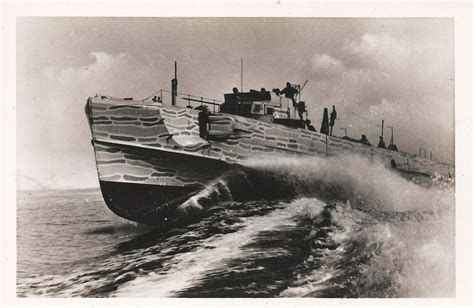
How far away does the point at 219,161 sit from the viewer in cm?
652

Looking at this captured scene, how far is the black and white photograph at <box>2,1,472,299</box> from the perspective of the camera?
6.17 metres

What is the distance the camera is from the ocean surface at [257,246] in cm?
607

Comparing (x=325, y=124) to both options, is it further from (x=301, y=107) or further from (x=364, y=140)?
(x=364, y=140)

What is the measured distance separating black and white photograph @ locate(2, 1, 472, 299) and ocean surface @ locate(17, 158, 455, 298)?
0.05ft

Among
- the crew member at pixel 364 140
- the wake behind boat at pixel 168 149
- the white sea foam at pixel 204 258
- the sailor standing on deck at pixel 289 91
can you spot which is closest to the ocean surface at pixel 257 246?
the white sea foam at pixel 204 258

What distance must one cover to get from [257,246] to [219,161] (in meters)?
1.05

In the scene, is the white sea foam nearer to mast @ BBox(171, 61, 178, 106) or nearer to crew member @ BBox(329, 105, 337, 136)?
crew member @ BBox(329, 105, 337, 136)

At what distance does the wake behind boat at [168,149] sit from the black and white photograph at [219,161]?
0.02 meters
